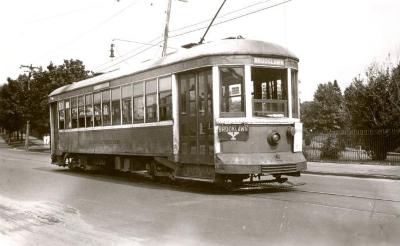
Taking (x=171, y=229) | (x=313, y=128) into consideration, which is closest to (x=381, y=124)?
(x=171, y=229)

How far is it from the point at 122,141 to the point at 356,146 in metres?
12.4

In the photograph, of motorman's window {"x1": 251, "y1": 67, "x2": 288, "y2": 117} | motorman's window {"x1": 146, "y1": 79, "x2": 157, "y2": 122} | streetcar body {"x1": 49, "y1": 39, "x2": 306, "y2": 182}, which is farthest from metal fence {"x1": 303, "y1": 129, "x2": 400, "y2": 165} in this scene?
motorman's window {"x1": 146, "y1": 79, "x2": 157, "y2": 122}

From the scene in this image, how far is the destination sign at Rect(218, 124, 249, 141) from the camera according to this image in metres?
11.1

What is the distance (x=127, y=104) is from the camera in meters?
14.7

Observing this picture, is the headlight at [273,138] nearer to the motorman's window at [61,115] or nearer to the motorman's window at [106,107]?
the motorman's window at [106,107]

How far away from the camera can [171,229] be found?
298 inches

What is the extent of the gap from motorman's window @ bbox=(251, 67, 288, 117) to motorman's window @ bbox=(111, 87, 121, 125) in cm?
513

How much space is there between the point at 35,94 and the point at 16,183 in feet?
105

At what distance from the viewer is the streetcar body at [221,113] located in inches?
440

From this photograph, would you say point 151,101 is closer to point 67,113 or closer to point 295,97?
point 295,97

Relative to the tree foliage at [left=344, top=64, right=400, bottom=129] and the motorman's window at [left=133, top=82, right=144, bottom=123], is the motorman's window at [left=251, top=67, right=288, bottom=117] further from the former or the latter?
the tree foliage at [left=344, top=64, right=400, bottom=129]

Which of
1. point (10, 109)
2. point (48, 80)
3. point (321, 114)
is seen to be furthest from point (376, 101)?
point (321, 114)

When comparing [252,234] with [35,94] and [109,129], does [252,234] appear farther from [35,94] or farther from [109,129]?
[35,94]

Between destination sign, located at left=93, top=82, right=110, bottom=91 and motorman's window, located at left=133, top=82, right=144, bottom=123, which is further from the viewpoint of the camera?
destination sign, located at left=93, top=82, right=110, bottom=91
